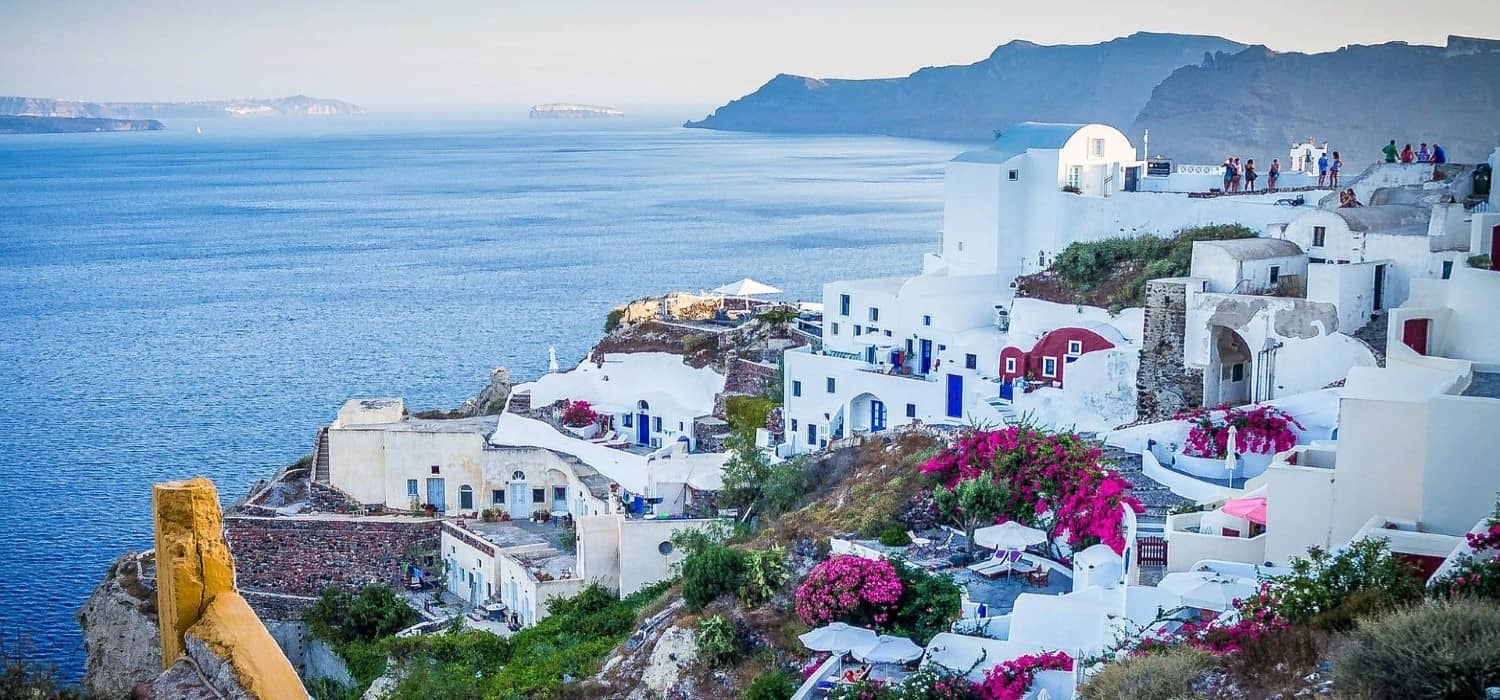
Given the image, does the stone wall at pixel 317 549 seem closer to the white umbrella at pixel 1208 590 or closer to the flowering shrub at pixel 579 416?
the flowering shrub at pixel 579 416

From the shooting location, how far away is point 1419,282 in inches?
807

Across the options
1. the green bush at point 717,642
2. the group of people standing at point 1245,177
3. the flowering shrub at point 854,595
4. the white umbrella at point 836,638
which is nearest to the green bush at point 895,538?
the green bush at point 717,642

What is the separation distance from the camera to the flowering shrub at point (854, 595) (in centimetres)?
1560

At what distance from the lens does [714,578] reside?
1852cm

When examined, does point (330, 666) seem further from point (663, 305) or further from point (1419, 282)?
point (1419, 282)

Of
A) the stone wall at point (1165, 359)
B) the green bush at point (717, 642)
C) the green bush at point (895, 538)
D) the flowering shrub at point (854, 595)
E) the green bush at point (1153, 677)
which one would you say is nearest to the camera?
the green bush at point (1153, 677)

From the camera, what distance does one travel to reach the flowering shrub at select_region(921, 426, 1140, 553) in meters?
17.8

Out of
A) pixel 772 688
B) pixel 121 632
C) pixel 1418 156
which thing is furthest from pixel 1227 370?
pixel 121 632

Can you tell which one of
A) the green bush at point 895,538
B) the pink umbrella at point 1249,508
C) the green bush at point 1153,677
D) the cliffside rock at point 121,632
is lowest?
the cliffside rock at point 121,632

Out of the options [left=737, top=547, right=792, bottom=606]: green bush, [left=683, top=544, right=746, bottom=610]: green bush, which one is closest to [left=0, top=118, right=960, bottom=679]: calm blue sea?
[left=683, top=544, right=746, bottom=610]: green bush

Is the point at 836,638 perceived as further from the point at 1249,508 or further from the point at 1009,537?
the point at 1249,508

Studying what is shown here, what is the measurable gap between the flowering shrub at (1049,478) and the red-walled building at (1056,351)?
5.75 metres

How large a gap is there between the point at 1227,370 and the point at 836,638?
12.7 metres

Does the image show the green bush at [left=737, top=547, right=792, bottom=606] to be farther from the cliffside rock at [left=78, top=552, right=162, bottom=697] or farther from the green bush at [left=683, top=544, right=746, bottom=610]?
the cliffside rock at [left=78, top=552, right=162, bottom=697]
